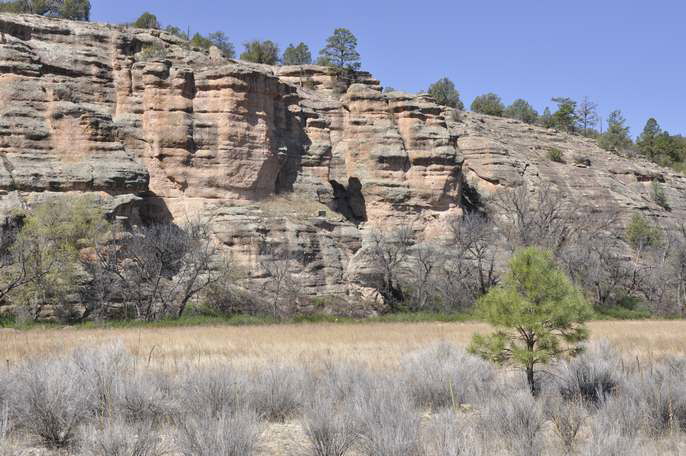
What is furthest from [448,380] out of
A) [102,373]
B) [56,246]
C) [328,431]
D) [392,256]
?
[392,256]

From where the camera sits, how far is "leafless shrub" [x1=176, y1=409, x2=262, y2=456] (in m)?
6.74

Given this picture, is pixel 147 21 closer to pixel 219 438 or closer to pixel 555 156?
pixel 555 156

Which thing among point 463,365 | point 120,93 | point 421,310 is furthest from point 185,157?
point 463,365

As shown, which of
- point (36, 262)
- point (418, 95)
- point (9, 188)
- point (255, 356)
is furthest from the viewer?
point (418, 95)

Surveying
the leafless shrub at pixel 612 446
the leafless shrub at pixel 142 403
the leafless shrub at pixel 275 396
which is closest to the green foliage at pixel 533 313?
the leafless shrub at pixel 275 396

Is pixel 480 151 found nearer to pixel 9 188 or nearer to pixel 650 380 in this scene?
pixel 9 188

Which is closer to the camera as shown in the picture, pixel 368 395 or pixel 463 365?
pixel 368 395

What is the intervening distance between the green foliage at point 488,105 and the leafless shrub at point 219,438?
242 feet

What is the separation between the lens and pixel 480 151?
171ft

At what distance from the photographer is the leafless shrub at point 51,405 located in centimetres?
781

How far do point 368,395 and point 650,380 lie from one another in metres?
4.60

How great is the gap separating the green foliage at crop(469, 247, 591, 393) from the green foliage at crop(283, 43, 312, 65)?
6210 cm

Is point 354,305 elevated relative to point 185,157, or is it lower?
lower

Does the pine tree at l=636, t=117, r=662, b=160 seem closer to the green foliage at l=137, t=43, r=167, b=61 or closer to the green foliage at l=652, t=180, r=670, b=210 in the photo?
the green foliage at l=652, t=180, r=670, b=210
